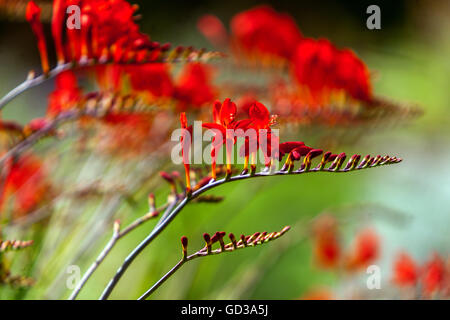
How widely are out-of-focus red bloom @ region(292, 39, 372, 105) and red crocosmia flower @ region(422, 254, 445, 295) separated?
240 mm

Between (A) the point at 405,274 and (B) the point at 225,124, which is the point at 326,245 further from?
(B) the point at 225,124

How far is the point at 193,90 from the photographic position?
0.65 m

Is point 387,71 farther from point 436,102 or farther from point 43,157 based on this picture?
point 43,157

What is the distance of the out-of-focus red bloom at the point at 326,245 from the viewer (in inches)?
31.0

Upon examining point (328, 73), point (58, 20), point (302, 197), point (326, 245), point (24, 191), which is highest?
point (58, 20)

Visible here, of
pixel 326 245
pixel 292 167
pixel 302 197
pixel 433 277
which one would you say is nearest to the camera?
pixel 292 167

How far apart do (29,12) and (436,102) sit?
269 cm

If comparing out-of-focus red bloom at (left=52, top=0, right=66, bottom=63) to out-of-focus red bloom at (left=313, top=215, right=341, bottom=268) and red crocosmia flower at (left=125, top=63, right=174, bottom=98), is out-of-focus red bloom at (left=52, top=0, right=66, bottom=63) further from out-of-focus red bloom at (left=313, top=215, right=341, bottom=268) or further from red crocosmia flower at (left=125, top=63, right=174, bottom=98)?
out-of-focus red bloom at (left=313, top=215, right=341, bottom=268)

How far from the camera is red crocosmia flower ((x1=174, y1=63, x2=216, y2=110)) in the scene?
2.02 feet

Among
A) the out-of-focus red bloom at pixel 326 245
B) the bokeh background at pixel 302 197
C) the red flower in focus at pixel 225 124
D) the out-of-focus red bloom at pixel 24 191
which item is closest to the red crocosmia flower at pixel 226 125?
the red flower in focus at pixel 225 124

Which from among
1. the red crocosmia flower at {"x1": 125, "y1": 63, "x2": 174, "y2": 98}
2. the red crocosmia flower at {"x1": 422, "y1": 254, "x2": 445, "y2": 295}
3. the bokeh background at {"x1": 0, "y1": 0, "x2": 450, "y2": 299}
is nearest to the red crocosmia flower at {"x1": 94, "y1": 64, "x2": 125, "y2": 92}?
the red crocosmia flower at {"x1": 125, "y1": 63, "x2": 174, "y2": 98}

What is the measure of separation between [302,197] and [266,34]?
3.24 ft

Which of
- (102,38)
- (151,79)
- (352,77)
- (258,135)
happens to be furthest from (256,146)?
(352,77)

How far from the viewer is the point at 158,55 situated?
0.42 metres
